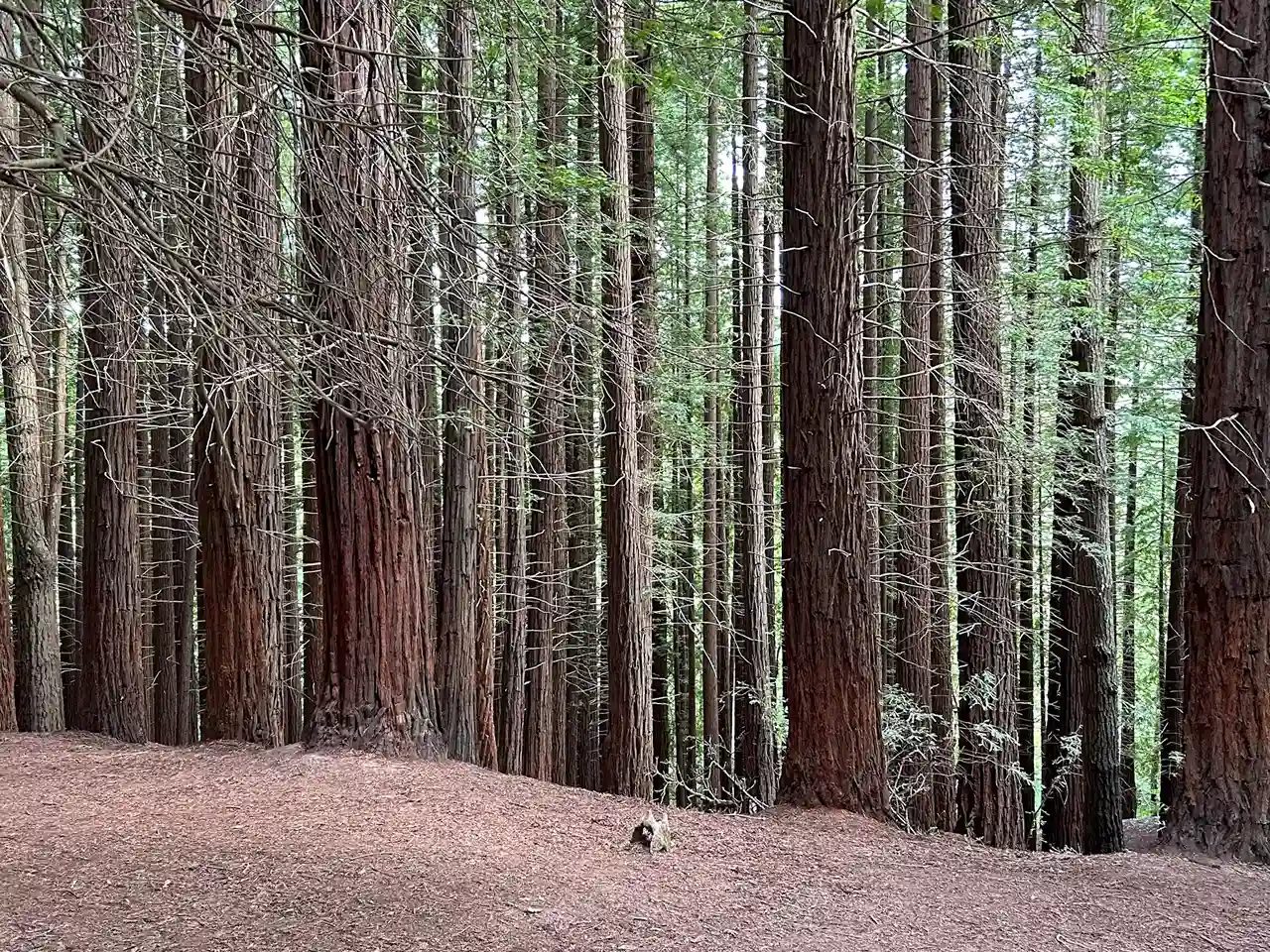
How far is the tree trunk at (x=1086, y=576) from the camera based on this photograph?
10.3 meters

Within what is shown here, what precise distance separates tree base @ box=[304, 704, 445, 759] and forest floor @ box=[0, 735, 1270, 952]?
25 centimetres

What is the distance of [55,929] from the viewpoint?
346 centimetres

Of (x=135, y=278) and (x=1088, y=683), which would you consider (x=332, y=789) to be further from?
(x=1088, y=683)

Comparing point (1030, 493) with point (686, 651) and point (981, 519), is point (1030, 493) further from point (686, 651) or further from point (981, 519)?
point (686, 651)

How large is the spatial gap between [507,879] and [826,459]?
306 cm

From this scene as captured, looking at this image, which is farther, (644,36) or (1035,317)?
(1035,317)

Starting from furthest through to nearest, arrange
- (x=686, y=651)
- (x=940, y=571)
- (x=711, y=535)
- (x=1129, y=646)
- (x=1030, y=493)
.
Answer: (x=686, y=651)
(x=711, y=535)
(x=1129, y=646)
(x=940, y=571)
(x=1030, y=493)

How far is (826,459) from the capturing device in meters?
5.77

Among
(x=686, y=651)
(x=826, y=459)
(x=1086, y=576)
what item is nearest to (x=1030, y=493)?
(x=1086, y=576)

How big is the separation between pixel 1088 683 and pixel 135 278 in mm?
10731

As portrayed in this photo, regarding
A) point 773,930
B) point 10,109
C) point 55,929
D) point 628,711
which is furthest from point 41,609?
point 773,930

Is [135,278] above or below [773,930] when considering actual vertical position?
above

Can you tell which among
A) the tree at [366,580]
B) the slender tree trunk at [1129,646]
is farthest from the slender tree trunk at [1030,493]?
the tree at [366,580]

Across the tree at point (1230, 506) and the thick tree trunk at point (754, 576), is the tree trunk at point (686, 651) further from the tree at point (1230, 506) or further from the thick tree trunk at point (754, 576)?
the tree at point (1230, 506)
